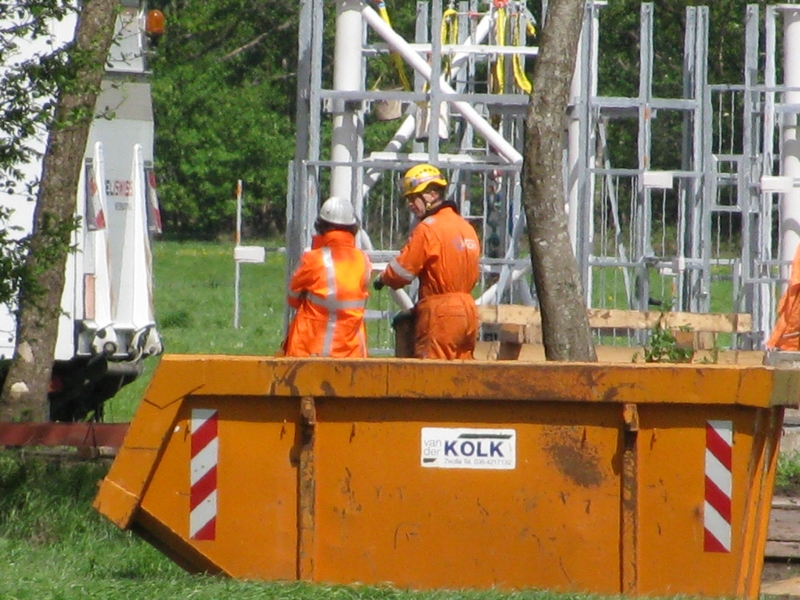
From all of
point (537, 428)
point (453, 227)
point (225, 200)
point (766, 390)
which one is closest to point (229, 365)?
point (537, 428)

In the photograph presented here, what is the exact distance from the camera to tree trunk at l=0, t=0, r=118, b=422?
7914 mm

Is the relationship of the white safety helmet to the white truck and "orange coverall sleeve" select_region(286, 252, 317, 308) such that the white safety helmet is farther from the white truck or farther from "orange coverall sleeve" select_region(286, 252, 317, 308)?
the white truck

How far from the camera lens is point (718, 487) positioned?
6.09 meters

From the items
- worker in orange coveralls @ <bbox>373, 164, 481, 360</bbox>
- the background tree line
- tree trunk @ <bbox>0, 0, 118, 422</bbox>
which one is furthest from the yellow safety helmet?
the background tree line

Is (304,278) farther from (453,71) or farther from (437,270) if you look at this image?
(453,71)

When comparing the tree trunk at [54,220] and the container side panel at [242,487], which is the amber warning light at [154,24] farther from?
the container side panel at [242,487]

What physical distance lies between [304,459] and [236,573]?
1.79ft

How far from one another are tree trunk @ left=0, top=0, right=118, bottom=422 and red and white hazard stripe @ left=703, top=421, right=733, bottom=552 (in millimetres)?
3434

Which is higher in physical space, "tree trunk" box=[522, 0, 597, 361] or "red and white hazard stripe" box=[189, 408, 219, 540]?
"tree trunk" box=[522, 0, 597, 361]

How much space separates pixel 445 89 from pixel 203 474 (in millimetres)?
6943

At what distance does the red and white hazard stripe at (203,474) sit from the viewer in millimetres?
6168

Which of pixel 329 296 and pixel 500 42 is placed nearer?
pixel 329 296

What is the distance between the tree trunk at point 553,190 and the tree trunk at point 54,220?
229cm

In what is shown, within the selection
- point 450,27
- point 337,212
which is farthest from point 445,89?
point 337,212
